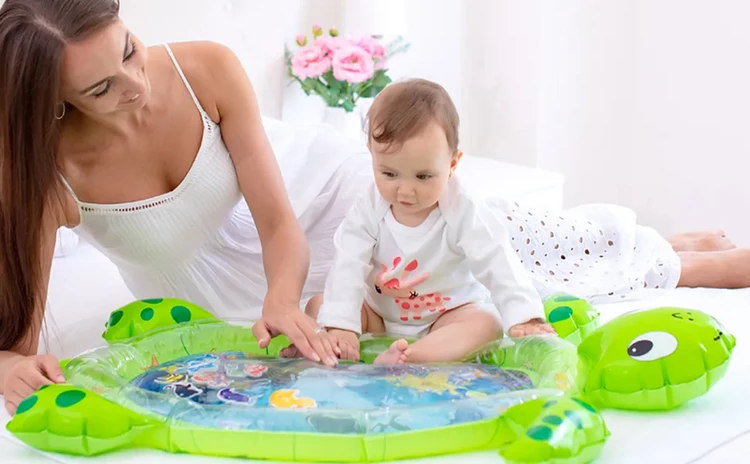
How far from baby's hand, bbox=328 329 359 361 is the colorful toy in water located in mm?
44

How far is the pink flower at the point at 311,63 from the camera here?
2971 millimetres

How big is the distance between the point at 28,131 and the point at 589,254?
1.15 meters

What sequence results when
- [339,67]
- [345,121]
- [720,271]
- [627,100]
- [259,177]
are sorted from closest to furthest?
1. [259,177]
2. [720,271]
3. [339,67]
4. [345,121]
5. [627,100]

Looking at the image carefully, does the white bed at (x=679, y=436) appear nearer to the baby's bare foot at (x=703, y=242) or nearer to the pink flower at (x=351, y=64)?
the baby's bare foot at (x=703, y=242)

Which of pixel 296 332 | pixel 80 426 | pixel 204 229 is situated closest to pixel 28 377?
pixel 80 426

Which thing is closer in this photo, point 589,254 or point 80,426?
point 80,426

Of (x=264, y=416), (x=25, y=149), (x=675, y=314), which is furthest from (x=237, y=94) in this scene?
(x=675, y=314)

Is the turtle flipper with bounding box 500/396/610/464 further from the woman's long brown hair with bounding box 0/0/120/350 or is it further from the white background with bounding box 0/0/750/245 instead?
the white background with bounding box 0/0/750/245

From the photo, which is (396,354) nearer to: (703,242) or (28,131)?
(28,131)

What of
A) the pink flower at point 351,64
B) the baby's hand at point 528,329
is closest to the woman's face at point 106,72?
the baby's hand at point 528,329

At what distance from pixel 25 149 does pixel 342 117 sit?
1.62 m

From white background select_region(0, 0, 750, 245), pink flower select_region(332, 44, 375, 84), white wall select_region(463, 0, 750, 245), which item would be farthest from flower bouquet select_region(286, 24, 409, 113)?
white wall select_region(463, 0, 750, 245)

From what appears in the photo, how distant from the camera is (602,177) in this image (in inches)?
130

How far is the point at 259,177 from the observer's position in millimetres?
1795
